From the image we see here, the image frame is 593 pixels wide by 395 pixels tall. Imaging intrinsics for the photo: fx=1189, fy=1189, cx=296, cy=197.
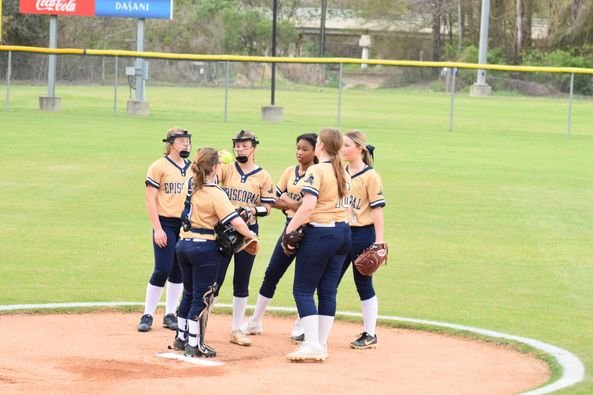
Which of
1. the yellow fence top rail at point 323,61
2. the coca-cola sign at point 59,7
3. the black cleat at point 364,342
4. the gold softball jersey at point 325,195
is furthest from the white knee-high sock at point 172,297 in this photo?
the coca-cola sign at point 59,7

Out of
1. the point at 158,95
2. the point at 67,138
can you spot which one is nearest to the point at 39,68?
the point at 158,95

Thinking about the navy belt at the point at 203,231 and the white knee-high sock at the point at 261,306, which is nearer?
the navy belt at the point at 203,231

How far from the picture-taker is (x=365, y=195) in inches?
373

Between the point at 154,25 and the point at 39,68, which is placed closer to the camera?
the point at 39,68

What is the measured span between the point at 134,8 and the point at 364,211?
30.2 m

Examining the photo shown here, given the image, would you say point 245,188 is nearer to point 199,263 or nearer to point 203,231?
point 203,231

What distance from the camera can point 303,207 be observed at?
28.4ft

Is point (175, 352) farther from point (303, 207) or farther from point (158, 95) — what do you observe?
point (158, 95)

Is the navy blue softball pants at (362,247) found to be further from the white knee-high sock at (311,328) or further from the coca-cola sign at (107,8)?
the coca-cola sign at (107,8)

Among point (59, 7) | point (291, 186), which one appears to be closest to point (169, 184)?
point (291, 186)

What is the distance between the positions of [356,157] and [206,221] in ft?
4.44

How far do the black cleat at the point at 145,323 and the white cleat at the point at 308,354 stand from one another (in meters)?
1.61

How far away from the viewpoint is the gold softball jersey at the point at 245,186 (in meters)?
9.48

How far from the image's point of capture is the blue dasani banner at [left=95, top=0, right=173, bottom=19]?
3847 cm
